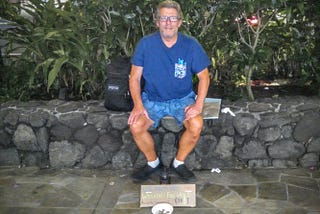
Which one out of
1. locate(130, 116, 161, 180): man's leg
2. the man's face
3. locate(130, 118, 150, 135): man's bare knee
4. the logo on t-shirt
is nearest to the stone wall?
locate(130, 116, 161, 180): man's leg

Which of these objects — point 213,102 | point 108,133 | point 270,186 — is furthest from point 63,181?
point 270,186

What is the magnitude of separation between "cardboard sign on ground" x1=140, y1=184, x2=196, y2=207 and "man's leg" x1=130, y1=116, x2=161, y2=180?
0.87 ft

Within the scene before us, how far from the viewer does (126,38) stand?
3.91 metres

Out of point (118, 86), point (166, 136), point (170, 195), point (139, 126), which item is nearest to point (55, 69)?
point (118, 86)

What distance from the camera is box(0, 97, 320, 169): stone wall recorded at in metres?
3.65

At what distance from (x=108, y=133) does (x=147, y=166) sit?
468 mm

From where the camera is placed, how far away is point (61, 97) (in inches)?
167

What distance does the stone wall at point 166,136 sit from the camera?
3652 mm

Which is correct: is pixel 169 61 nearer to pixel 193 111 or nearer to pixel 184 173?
pixel 193 111

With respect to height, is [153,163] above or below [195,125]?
below

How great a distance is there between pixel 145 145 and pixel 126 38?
3.45ft

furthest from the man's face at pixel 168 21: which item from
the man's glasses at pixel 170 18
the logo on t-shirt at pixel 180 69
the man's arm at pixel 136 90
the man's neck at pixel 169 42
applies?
the man's arm at pixel 136 90

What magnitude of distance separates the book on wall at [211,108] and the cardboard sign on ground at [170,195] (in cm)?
59

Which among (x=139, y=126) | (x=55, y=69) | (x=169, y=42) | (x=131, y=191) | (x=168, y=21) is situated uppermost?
(x=168, y=21)
